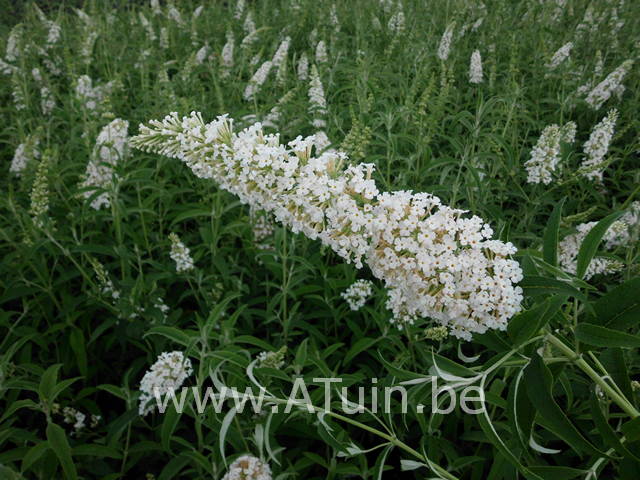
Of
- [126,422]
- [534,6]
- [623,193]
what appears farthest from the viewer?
[534,6]

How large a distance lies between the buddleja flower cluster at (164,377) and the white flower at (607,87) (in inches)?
179

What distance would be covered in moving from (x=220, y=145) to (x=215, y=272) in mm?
1935

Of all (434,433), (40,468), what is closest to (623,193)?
(434,433)

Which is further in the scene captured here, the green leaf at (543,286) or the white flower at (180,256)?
the white flower at (180,256)

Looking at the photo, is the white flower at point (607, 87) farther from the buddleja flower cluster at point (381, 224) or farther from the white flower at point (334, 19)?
the buddleja flower cluster at point (381, 224)

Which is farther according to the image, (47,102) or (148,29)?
(148,29)

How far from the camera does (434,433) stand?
2.73 m

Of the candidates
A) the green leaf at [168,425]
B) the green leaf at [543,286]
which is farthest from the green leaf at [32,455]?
the green leaf at [543,286]

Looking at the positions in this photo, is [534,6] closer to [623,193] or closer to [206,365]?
[623,193]

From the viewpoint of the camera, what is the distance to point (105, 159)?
4.02m

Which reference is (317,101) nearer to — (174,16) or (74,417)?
(74,417)

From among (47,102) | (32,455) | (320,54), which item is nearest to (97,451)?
(32,455)

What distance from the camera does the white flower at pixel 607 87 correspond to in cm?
465

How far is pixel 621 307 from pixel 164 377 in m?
2.06
